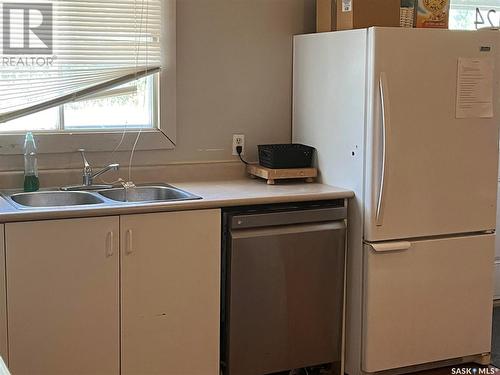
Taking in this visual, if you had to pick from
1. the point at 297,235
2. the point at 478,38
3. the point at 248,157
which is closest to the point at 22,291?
the point at 297,235

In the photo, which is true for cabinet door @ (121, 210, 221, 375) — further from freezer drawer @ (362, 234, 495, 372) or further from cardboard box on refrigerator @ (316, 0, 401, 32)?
cardboard box on refrigerator @ (316, 0, 401, 32)

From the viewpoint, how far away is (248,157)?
3895 mm

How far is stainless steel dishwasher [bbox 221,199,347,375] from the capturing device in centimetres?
323

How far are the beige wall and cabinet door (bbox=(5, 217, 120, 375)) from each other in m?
0.70

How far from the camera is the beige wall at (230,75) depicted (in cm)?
369

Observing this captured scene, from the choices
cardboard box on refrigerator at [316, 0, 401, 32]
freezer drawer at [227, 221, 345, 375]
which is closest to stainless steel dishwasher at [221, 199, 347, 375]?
freezer drawer at [227, 221, 345, 375]

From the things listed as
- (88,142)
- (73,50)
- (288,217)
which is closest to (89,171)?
(88,142)

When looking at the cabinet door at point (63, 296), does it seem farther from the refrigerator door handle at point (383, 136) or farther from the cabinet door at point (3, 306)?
the refrigerator door handle at point (383, 136)

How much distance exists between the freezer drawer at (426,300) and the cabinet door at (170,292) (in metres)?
0.73

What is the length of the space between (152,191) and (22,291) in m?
0.87

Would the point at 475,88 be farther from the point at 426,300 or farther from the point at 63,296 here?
the point at 63,296

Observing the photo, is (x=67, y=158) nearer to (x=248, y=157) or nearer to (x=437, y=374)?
(x=248, y=157)

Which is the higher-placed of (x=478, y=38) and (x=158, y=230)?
(x=478, y=38)

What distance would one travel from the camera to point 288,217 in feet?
10.8
